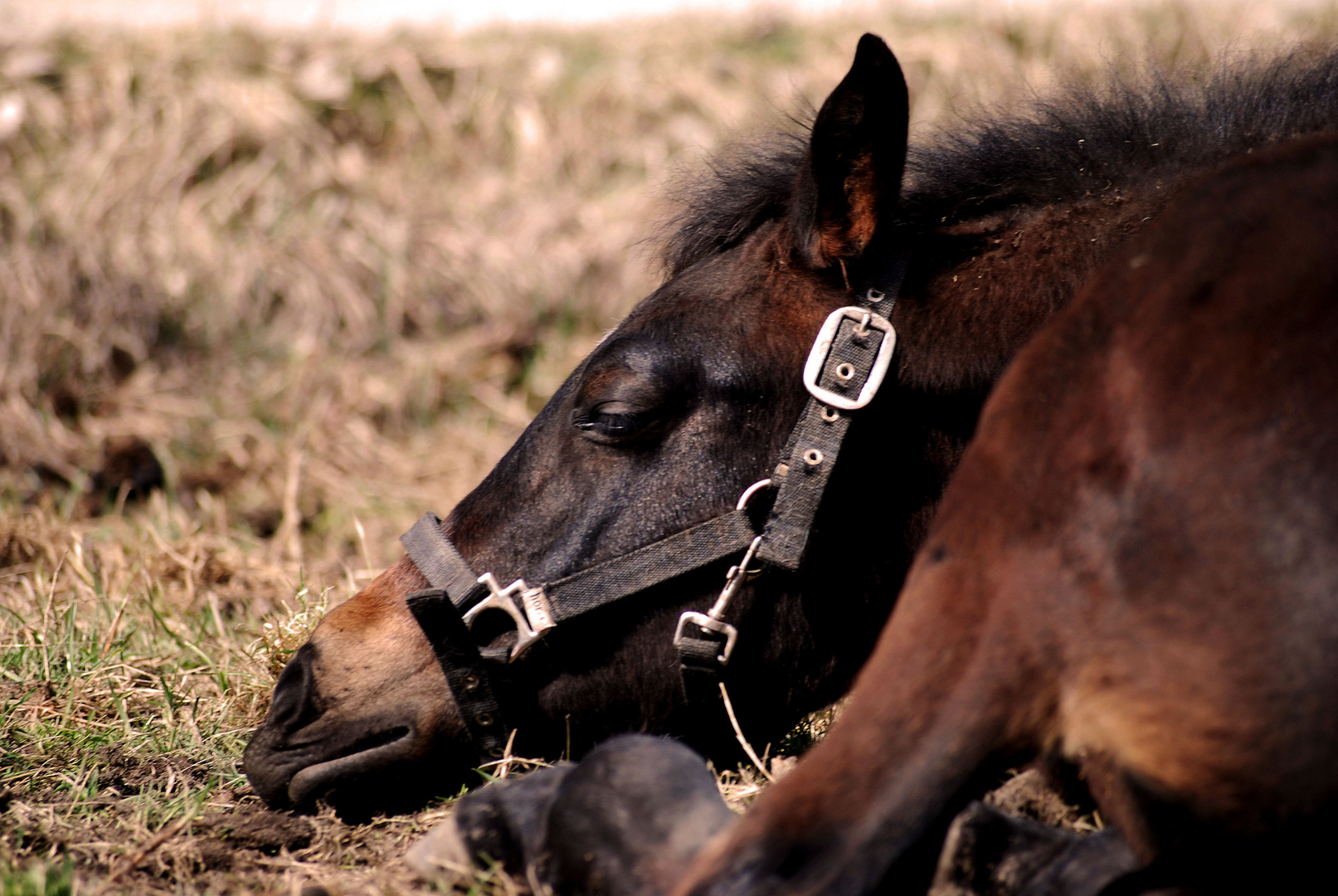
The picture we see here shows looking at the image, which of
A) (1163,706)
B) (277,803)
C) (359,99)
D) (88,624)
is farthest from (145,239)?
(1163,706)

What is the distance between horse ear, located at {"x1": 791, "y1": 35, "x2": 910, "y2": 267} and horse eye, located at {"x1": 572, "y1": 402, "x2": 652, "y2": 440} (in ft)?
1.54

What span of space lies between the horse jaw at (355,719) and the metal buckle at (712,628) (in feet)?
1.53

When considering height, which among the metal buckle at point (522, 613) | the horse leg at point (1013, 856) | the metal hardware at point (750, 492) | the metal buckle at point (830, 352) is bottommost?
the horse leg at point (1013, 856)

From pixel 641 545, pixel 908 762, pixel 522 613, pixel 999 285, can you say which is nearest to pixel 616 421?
pixel 641 545

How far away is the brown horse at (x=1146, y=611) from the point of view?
4.56ft

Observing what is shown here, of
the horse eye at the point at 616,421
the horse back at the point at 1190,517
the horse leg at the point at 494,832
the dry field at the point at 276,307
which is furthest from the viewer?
the dry field at the point at 276,307

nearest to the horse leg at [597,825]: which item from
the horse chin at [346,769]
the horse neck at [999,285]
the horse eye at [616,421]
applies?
the horse chin at [346,769]

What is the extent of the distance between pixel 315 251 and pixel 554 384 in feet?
5.33

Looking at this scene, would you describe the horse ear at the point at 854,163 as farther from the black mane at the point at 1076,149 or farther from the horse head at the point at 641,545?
the black mane at the point at 1076,149

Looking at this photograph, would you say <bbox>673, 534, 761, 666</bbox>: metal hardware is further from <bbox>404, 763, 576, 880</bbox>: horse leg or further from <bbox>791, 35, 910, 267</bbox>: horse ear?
<bbox>791, 35, 910, 267</bbox>: horse ear

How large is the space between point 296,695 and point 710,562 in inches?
34.0

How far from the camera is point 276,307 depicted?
6.22 meters

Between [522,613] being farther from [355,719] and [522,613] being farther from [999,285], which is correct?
[999,285]

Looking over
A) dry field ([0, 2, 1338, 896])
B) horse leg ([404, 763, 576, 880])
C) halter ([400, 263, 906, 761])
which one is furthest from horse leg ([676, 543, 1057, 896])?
halter ([400, 263, 906, 761])
